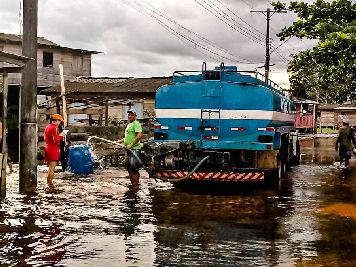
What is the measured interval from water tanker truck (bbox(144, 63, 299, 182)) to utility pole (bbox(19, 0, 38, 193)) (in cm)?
297

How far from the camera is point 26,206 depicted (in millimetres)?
11102

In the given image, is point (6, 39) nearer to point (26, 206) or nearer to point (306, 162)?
point (306, 162)

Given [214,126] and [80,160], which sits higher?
[214,126]

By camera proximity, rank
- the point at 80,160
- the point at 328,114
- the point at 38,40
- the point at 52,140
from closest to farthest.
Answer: the point at 52,140
the point at 80,160
the point at 38,40
the point at 328,114

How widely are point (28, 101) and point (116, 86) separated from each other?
60.4ft

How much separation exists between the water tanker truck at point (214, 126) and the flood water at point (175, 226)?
61cm

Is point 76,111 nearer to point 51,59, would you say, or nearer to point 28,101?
point 28,101

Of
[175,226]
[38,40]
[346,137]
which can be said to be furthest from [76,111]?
[38,40]

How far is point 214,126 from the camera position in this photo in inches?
545

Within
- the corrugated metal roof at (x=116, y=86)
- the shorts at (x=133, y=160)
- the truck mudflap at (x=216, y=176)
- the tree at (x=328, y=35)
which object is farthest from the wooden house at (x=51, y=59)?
the truck mudflap at (x=216, y=176)

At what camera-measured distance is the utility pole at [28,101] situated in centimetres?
1274

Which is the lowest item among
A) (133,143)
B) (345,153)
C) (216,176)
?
(216,176)

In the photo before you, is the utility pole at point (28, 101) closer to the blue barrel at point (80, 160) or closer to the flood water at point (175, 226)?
the flood water at point (175, 226)

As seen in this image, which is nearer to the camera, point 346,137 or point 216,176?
point 216,176
